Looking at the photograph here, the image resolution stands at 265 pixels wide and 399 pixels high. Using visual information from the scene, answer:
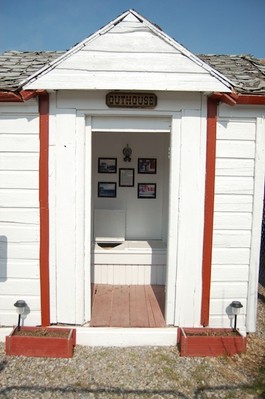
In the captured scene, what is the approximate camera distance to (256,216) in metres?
3.82

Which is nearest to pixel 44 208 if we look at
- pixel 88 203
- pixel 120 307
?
pixel 88 203

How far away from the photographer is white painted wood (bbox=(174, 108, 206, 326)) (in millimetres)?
3672

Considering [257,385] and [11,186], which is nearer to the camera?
[257,385]

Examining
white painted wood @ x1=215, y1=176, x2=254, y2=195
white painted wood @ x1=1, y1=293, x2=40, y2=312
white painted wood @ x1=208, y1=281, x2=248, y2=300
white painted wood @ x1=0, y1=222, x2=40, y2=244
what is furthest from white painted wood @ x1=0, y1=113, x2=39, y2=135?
white painted wood @ x1=208, y1=281, x2=248, y2=300

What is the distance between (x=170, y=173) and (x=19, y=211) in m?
1.95

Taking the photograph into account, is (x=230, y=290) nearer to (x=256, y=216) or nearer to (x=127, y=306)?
(x=256, y=216)

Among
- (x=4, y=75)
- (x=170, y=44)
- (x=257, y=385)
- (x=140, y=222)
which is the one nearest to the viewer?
(x=257, y=385)

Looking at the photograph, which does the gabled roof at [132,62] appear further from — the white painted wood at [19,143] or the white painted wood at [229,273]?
the white painted wood at [229,273]

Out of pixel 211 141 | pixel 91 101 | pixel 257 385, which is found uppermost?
pixel 91 101

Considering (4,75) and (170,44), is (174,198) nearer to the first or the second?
(170,44)

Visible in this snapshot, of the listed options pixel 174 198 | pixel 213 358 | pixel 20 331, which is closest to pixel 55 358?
Answer: pixel 20 331

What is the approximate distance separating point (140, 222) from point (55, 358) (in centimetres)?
307

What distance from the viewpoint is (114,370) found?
340cm

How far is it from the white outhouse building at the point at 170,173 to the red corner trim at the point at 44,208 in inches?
0.5
